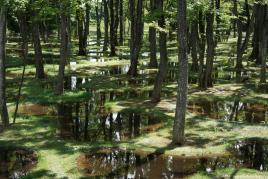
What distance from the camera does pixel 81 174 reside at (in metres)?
16.1

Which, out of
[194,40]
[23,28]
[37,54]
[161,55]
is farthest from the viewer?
[194,40]

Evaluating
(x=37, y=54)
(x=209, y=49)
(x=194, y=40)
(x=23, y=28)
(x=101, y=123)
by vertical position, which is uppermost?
(x=23, y=28)

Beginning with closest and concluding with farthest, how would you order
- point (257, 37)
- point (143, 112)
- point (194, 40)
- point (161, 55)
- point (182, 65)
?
point (182, 65)
point (143, 112)
point (161, 55)
point (194, 40)
point (257, 37)

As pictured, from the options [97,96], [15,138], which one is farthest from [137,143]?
[97,96]

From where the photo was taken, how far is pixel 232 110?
87.8 ft

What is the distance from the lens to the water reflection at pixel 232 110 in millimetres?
24797

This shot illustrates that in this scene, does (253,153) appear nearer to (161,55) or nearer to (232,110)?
(232,110)

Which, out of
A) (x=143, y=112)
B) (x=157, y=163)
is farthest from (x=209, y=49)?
(x=157, y=163)

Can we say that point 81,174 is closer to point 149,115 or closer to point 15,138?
point 15,138

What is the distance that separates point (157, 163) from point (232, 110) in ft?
36.3

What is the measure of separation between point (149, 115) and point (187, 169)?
339 inches

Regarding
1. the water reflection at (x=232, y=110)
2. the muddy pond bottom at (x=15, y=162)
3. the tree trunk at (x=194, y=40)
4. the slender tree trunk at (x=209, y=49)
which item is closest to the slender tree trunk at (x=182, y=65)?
the muddy pond bottom at (x=15, y=162)

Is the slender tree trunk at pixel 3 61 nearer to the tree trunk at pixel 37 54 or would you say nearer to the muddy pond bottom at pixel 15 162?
the muddy pond bottom at pixel 15 162

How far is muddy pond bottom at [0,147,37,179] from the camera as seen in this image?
16.2 m
